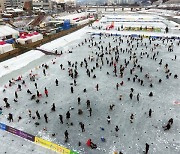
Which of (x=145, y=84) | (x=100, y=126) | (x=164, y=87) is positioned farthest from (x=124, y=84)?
(x=100, y=126)

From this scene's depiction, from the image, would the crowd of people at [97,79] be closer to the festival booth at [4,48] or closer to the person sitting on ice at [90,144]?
Result: the person sitting on ice at [90,144]

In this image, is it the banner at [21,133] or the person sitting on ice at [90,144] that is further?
the banner at [21,133]

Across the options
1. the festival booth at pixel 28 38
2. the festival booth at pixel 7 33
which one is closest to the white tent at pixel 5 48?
the festival booth at pixel 28 38

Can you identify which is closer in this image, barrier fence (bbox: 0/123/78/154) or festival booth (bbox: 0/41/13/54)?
barrier fence (bbox: 0/123/78/154)

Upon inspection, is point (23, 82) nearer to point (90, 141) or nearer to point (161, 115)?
point (90, 141)

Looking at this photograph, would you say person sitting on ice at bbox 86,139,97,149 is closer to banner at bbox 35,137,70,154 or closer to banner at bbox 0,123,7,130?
banner at bbox 35,137,70,154

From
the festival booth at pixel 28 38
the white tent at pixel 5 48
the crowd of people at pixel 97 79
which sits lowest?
the crowd of people at pixel 97 79

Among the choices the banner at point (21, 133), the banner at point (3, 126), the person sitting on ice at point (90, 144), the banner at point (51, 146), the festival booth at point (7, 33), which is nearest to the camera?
the banner at point (51, 146)

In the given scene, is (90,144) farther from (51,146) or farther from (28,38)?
(28,38)

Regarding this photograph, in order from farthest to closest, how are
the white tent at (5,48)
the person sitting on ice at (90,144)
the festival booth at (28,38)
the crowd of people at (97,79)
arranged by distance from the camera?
the festival booth at (28,38) → the white tent at (5,48) → the crowd of people at (97,79) → the person sitting on ice at (90,144)

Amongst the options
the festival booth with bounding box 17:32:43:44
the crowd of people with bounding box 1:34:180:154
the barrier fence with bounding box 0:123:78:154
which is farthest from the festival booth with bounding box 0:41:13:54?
the barrier fence with bounding box 0:123:78:154

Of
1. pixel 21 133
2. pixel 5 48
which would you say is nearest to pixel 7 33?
pixel 5 48
